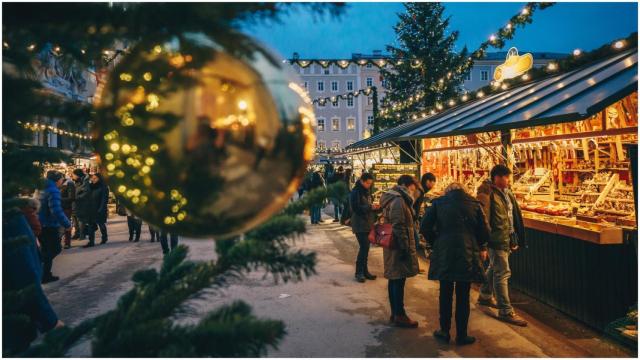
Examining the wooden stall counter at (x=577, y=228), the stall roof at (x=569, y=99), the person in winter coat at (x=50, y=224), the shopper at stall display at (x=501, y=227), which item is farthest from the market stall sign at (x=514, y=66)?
the person in winter coat at (x=50, y=224)

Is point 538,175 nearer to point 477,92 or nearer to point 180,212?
point 477,92

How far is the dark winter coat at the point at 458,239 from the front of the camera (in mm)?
4137

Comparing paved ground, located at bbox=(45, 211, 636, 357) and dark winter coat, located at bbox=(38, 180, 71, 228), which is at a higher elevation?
dark winter coat, located at bbox=(38, 180, 71, 228)

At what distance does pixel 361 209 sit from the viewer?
655 cm

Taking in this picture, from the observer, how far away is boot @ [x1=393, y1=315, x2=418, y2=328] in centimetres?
464

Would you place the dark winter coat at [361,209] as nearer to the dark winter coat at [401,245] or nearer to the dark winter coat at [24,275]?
the dark winter coat at [401,245]

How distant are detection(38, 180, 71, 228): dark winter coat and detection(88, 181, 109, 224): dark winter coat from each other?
104 inches

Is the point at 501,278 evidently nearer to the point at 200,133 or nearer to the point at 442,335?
the point at 442,335

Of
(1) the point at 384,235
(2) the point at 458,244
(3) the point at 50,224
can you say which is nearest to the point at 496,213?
(2) the point at 458,244

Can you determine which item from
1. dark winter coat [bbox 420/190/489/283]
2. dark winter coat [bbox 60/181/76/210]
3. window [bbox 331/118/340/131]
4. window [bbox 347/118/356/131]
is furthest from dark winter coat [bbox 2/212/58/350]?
window [bbox 347/118/356/131]

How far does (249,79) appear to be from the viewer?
2.99 ft

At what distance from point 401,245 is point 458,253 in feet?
2.39

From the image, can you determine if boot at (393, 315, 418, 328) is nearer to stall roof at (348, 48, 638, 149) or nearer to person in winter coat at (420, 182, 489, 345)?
person in winter coat at (420, 182, 489, 345)

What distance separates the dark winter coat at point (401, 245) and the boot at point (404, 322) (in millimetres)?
436
